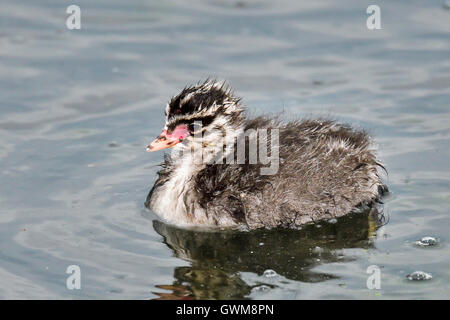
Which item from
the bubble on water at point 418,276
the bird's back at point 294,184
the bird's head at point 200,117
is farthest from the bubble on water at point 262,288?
the bird's head at point 200,117

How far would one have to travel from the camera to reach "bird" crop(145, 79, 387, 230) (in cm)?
987

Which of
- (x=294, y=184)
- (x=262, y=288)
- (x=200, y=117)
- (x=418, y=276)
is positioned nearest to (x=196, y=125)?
(x=200, y=117)

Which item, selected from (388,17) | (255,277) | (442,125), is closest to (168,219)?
(255,277)

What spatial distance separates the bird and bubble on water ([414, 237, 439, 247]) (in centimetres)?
95

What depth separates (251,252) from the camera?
958cm

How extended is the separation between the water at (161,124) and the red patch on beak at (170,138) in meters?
0.83

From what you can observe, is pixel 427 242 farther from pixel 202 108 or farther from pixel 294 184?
pixel 202 108

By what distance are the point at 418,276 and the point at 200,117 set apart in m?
2.79

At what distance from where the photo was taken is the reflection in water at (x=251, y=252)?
894 cm

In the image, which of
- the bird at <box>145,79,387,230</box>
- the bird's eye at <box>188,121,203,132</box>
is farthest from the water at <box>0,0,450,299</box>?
the bird's eye at <box>188,121,203,132</box>

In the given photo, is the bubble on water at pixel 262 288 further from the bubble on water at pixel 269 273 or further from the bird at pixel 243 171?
the bird at pixel 243 171

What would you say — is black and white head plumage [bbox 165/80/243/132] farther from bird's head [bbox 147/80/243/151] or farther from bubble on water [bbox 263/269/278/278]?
bubble on water [bbox 263/269/278/278]

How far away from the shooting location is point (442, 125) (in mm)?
12484

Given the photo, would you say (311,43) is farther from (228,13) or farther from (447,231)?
(447,231)
